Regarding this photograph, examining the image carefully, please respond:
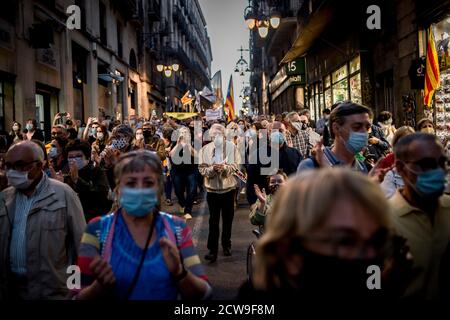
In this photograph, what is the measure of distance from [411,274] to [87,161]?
3925 mm

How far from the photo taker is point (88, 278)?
9.30 feet

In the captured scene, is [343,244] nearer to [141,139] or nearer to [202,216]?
[141,139]

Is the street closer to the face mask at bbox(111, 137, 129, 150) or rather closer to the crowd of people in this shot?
the crowd of people

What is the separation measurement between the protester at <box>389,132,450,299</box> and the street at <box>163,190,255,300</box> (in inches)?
83.3

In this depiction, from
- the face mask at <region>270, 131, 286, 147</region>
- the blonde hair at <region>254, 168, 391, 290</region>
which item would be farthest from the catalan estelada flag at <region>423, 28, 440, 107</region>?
the blonde hair at <region>254, 168, 391, 290</region>

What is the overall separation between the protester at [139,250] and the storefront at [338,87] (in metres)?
16.4

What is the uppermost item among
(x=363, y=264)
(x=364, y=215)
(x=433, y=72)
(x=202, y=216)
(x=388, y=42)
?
(x=388, y=42)

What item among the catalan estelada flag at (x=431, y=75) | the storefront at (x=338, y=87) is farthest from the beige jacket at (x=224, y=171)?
the storefront at (x=338, y=87)

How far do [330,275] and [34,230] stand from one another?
98.5 inches

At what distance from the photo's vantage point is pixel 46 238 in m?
3.76

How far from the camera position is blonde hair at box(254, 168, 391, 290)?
182 centimetres

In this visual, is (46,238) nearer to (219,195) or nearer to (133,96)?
(219,195)

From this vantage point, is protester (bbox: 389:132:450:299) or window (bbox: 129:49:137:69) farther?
window (bbox: 129:49:137:69)
